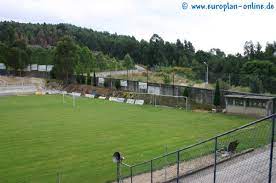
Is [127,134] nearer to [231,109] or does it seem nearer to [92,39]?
[231,109]

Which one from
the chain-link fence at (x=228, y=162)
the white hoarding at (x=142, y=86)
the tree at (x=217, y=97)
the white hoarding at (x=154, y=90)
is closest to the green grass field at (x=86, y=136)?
the chain-link fence at (x=228, y=162)

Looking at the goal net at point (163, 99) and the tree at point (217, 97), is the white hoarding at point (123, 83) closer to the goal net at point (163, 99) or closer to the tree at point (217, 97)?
the goal net at point (163, 99)

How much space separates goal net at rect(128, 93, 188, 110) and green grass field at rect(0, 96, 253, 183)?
Result: 3006 mm

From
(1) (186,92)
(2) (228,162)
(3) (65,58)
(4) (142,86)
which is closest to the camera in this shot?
Answer: (2) (228,162)

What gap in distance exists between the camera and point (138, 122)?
106 ft

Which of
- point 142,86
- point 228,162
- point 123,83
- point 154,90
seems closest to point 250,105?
Result: point 154,90

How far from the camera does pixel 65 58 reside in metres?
65.8

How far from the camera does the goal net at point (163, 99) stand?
43.9m

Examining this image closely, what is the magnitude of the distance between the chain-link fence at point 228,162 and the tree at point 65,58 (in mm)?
48125

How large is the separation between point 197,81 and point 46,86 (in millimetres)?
28407

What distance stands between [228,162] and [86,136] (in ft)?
50.3

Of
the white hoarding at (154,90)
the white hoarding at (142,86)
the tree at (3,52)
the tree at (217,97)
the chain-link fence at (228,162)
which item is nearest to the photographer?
the chain-link fence at (228,162)

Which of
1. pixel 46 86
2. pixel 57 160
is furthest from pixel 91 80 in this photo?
pixel 57 160

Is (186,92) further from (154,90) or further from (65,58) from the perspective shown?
(65,58)
